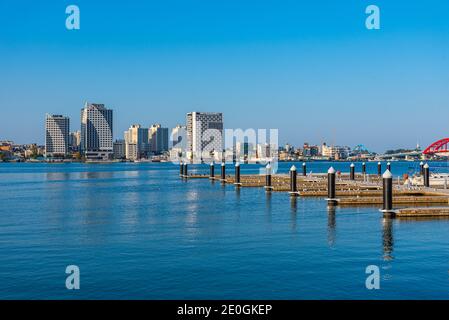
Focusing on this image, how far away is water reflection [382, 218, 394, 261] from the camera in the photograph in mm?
20664

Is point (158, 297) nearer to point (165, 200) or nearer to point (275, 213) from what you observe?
point (275, 213)

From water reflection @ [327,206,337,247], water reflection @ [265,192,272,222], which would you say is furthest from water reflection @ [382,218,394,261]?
water reflection @ [265,192,272,222]

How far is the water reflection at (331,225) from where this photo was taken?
23.8 m

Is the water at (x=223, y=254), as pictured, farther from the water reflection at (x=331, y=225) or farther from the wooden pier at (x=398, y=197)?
the wooden pier at (x=398, y=197)

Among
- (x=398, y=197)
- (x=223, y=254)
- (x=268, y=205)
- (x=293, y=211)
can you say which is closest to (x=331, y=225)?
(x=293, y=211)

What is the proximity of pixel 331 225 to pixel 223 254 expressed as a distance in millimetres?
9161

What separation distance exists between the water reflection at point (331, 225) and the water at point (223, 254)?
5 cm

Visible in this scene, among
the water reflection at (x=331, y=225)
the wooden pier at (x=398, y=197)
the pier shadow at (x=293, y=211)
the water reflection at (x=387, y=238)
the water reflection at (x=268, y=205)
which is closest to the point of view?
the water reflection at (x=387, y=238)

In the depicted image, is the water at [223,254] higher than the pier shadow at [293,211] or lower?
lower

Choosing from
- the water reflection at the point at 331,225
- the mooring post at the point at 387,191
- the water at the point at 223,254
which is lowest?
Answer: the water at the point at 223,254

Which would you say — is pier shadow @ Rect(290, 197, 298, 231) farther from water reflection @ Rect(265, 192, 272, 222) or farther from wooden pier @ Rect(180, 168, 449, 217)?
wooden pier @ Rect(180, 168, 449, 217)

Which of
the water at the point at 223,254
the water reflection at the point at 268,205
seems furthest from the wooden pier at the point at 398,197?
the water reflection at the point at 268,205

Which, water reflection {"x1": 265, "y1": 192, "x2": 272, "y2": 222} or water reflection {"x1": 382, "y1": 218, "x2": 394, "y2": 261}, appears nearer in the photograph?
water reflection {"x1": 382, "y1": 218, "x2": 394, "y2": 261}

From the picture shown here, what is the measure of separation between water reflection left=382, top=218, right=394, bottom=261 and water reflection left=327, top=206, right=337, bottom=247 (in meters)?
2.16
